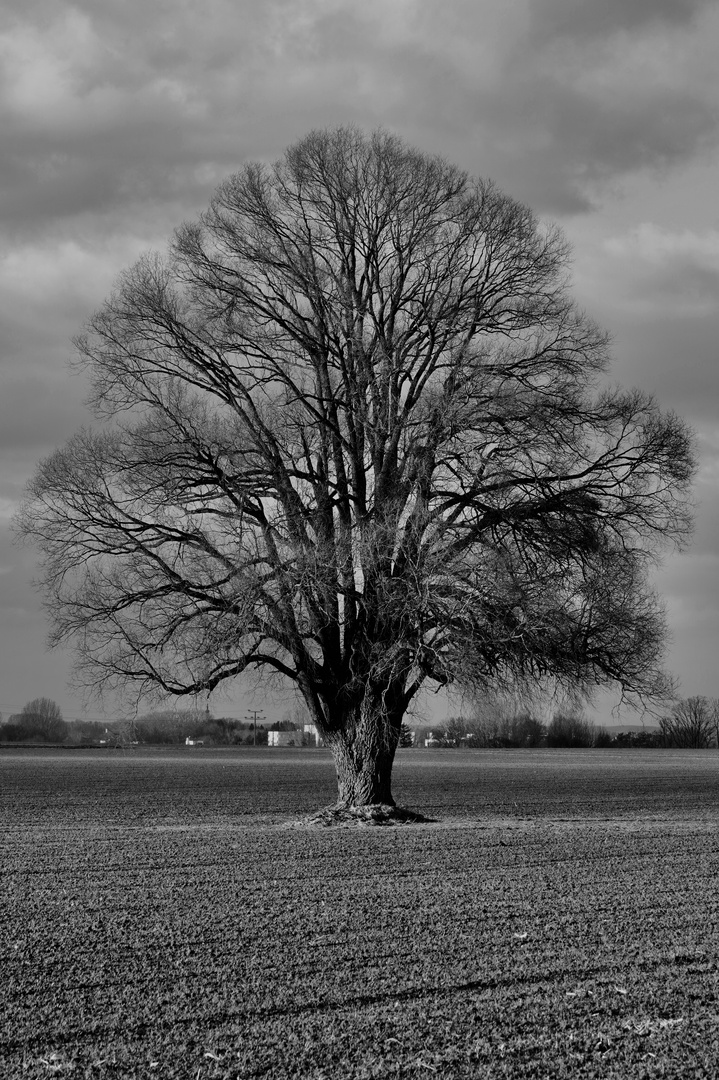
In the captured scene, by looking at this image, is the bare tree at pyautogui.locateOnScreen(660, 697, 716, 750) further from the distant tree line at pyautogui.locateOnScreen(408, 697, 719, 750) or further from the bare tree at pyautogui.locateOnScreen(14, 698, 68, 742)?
the bare tree at pyautogui.locateOnScreen(14, 698, 68, 742)

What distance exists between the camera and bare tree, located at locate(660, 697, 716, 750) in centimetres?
14562

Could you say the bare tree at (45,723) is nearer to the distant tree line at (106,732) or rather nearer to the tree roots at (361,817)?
the distant tree line at (106,732)

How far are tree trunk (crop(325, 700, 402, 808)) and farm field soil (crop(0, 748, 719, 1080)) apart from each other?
2.92 meters

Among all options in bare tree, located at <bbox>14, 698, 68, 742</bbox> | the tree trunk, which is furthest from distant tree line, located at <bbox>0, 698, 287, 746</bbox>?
the tree trunk

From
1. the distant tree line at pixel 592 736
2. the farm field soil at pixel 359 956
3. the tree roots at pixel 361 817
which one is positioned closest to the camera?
the farm field soil at pixel 359 956

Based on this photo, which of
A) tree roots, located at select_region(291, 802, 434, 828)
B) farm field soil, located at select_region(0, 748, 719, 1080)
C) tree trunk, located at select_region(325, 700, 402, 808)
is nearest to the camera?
farm field soil, located at select_region(0, 748, 719, 1080)

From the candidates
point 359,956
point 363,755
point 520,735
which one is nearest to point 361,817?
point 363,755

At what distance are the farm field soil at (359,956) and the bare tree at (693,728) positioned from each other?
428 feet

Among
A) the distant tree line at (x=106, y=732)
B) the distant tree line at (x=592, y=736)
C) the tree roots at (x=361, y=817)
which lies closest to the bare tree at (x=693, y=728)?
the distant tree line at (x=592, y=736)

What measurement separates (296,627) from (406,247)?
8956 mm

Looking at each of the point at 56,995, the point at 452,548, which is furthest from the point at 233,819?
the point at 56,995

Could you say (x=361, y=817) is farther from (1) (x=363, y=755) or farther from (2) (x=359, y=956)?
(2) (x=359, y=956)

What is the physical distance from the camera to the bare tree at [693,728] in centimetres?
14562

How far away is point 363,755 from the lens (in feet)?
76.1
